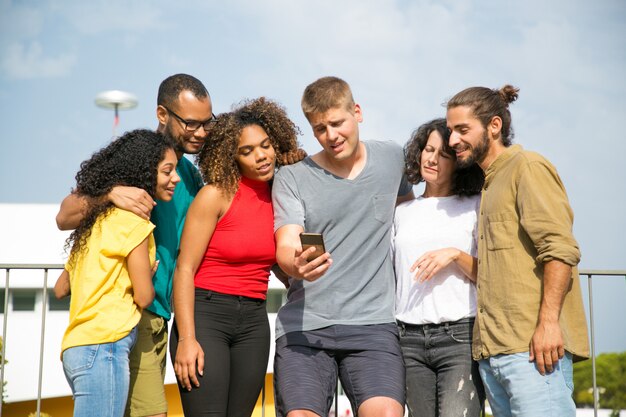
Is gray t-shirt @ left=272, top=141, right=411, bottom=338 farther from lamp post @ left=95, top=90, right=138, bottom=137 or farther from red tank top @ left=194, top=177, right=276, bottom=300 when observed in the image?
lamp post @ left=95, top=90, right=138, bottom=137

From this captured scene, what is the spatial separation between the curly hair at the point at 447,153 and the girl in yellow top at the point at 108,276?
1.25 m

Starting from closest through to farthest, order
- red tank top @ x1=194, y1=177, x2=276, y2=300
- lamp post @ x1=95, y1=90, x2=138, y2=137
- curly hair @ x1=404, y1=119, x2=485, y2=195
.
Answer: red tank top @ x1=194, y1=177, x2=276, y2=300, curly hair @ x1=404, y1=119, x2=485, y2=195, lamp post @ x1=95, y1=90, x2=138, y2=137

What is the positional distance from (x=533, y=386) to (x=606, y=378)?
33.1 m

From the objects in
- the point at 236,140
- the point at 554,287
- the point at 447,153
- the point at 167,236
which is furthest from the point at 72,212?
the point at 554,287

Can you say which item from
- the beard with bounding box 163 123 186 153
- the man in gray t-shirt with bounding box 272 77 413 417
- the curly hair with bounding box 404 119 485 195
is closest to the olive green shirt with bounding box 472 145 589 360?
the curly hair with bounding box 404 119 485 195

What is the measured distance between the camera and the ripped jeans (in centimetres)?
344

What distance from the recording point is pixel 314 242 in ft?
10.2

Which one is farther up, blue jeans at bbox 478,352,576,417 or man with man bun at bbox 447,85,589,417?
man with man bun at bbox 447,85,589,417

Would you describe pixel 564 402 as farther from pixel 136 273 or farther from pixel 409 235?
pixel 136 273

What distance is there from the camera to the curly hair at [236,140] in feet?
12.0

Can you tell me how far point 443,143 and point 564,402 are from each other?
A: 140cm

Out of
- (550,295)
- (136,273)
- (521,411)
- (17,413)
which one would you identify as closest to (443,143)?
(550,295)

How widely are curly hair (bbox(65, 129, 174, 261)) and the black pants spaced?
612 mm

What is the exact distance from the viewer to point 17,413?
18.9m
